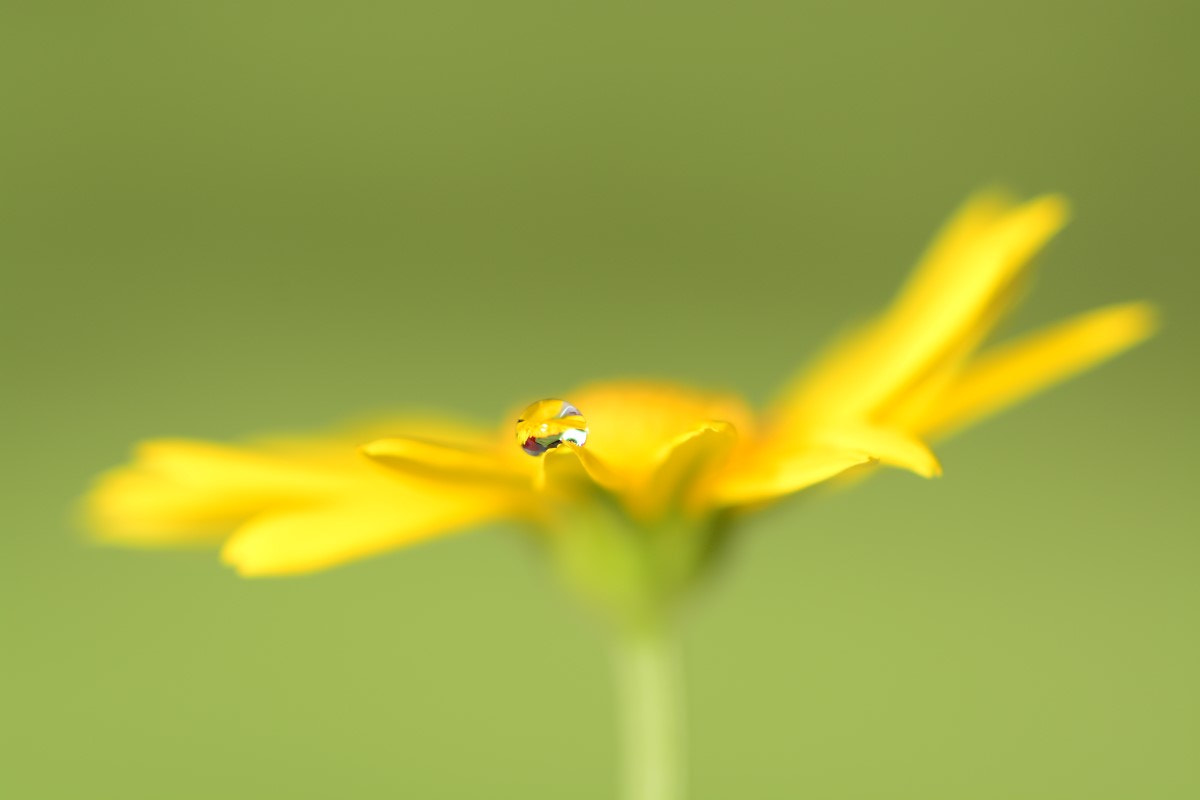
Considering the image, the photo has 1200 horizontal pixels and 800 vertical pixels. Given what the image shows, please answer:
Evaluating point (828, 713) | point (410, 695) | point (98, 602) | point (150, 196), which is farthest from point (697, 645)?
point (150, 196)

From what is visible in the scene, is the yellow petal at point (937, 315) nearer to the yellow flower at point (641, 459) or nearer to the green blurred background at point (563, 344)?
the yellow flower at point (641, 459)

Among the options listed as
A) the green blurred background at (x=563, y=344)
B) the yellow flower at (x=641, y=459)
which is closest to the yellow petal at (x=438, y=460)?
the yellow flower at (x=641, y=459)

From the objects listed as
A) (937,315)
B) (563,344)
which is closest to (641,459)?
(937,315)

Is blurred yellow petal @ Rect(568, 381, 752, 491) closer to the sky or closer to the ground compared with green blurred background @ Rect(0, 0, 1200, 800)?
closer to the ground

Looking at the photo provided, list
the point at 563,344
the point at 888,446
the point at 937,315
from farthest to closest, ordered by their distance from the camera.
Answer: the point at 563,344 < the point at 937,315 < the point at 888,446

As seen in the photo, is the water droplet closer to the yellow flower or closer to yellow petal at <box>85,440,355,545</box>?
the yellow flower

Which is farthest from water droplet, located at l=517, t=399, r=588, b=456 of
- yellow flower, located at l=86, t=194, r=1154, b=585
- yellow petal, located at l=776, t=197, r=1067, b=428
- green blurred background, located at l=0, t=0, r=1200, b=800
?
green blurred background, located at l=0, t=0, r=1200, b=800

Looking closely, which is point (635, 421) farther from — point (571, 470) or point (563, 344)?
point (563, 344)
